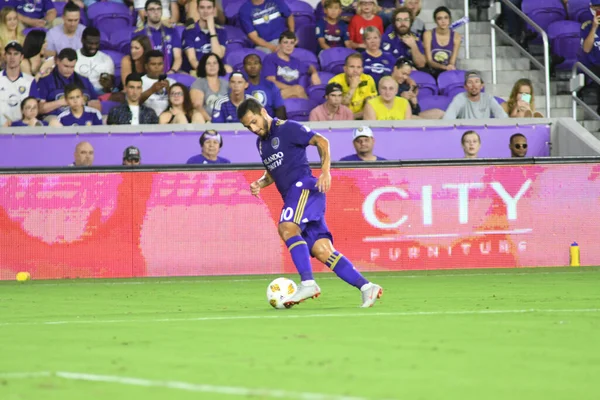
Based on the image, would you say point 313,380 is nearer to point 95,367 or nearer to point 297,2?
point 95,367

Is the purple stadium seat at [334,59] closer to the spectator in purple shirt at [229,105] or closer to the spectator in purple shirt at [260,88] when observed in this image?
the spectator in purple shirt at [260,88]

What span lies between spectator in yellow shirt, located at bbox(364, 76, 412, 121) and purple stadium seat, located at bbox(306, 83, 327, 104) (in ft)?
2.75

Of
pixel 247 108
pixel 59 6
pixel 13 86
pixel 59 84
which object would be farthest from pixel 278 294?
pixel 59 6

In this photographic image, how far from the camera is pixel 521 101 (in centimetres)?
1778

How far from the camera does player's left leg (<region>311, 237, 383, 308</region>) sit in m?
9.72

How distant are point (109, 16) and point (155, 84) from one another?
101 inches

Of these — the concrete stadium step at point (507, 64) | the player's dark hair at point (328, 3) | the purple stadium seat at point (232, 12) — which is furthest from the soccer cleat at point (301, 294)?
the concrete stadium step at point (507, 64)

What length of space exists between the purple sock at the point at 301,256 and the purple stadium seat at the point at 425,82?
8.97 metres

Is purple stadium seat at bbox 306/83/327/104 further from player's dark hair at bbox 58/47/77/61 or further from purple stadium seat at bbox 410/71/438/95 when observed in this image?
player's dark hair at bbox 58/47/77/61

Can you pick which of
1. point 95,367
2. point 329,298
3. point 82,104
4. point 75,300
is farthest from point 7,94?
point 95,367

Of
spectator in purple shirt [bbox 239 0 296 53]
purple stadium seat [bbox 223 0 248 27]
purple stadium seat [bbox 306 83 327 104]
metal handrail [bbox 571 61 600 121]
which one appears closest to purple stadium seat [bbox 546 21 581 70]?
metal handrail [bbox 571 61 600 121]

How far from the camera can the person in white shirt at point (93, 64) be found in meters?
17.6

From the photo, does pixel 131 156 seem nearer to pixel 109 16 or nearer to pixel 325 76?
pixel 325 76

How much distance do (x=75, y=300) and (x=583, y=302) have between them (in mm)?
5093
